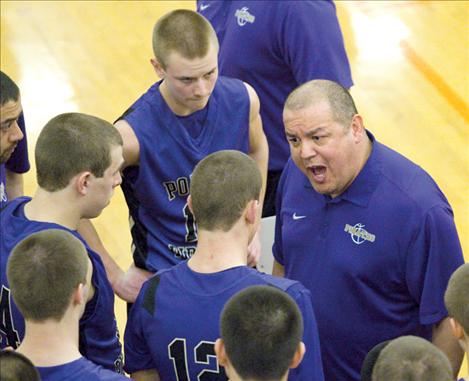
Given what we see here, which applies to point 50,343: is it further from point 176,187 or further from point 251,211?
point 176,187

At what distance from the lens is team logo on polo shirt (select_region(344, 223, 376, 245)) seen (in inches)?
145

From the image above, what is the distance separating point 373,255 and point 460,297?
1.95 feet

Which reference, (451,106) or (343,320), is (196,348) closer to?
(343,320)

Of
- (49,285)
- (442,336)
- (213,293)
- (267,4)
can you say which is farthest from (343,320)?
(267,4)

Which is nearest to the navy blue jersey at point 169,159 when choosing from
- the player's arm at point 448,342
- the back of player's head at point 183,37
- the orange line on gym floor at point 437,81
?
the back of player's head at point 183,37

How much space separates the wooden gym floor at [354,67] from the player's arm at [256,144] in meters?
1.82

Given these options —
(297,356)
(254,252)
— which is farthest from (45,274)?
(254,252)

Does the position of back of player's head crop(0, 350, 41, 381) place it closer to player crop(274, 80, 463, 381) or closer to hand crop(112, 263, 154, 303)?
player crop(274, 80, 463, 381)

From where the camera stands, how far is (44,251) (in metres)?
3.09

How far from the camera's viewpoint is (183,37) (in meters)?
4.23

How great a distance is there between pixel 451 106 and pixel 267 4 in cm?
299

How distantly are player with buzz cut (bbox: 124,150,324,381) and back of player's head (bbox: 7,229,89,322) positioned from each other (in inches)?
12.4

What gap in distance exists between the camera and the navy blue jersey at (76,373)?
2938 millimetres

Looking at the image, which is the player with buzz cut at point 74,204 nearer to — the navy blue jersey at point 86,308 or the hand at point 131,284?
the navy blue jersey at point 86,308
